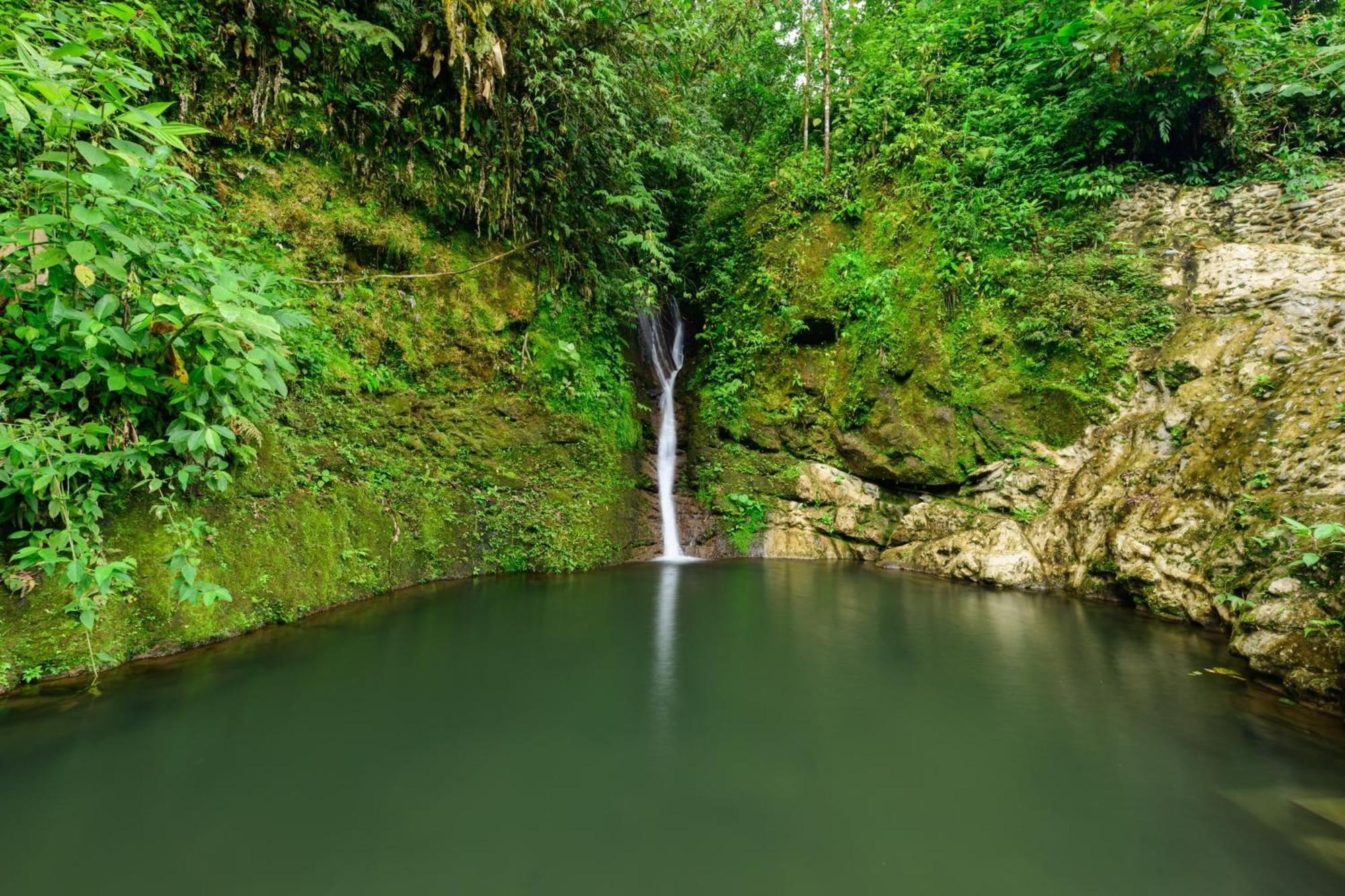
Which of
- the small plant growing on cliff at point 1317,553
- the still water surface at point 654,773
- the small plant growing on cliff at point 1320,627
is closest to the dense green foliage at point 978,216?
the small plant growing on cliff at point 1317,553

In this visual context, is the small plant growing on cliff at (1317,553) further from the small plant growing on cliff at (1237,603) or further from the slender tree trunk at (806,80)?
the slender tree trunk at (806,80)

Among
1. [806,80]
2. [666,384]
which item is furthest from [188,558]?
[806,80]

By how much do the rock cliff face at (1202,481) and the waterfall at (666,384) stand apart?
150 centimetres

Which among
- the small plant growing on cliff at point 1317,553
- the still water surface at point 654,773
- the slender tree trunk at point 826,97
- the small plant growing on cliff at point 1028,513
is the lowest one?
the still water surface at point 654,773

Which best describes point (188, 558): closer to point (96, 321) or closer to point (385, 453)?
point (96, 321)

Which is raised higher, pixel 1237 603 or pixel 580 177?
pixel 580 177

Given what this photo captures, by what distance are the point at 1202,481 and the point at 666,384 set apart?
23.3 ft

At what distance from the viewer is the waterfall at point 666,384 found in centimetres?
819

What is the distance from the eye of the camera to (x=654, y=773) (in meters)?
2.37

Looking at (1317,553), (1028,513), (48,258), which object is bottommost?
(1028,513)

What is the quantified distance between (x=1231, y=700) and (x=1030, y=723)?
4.65 ft

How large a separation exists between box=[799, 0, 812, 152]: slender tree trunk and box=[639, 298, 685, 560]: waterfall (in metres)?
4.08

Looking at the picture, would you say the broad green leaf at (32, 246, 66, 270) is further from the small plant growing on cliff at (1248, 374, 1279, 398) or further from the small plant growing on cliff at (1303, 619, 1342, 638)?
the small plant growing on cliff at (1248, 374, 1279, 398)

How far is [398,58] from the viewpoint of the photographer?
6062 mm
